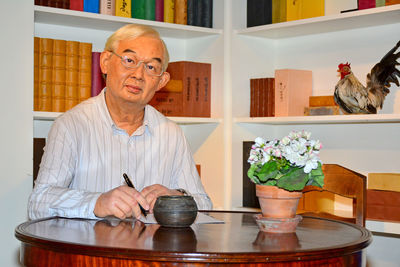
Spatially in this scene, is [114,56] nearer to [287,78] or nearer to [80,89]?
[80,89]

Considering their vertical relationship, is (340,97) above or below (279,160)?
above

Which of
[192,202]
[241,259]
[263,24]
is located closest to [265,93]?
[263,24]

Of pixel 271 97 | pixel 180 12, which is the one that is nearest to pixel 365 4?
pixel 271 97

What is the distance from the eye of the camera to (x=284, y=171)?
5.38 ft

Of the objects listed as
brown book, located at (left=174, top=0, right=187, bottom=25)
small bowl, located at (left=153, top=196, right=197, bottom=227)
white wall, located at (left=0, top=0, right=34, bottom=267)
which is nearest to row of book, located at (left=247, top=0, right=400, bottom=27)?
brown book, located at (left=174, top=0, right=187, bottom=25)

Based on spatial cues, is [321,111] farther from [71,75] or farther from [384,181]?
[71,75]

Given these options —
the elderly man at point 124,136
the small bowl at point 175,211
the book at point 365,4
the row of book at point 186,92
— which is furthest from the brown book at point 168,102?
the small bowl at point 175,211

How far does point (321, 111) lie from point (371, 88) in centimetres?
31

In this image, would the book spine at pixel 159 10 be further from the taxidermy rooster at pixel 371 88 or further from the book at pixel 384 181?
the book at pixel 384 181

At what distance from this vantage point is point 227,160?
3.45m

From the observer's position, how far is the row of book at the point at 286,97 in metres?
3.32

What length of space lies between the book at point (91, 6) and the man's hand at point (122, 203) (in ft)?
5.14

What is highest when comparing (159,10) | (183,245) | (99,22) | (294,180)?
(159,10)

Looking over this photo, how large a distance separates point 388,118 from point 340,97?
0.97 feet
